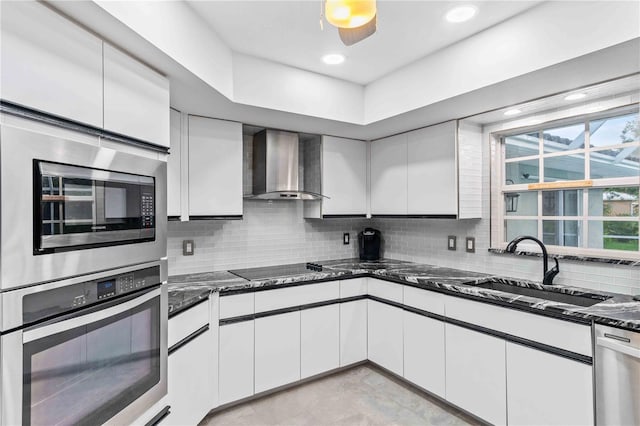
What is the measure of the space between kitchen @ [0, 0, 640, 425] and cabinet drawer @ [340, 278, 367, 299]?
0.6 inches

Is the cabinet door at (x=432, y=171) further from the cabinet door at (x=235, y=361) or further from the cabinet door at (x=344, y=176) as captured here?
the cabinet door at (x=235, y=361)

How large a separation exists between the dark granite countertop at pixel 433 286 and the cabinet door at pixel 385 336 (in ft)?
0.95

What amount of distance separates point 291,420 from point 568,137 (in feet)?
9.34

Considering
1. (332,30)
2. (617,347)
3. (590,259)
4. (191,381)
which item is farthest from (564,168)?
(191,381)

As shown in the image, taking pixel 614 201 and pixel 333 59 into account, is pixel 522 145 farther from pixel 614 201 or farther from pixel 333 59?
pixel 333 59

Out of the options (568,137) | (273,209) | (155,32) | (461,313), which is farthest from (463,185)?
(155,32)

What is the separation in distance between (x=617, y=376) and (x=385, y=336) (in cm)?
161

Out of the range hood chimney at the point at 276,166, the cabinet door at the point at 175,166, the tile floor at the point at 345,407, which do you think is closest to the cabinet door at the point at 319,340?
the tile floor at the point at 345,407

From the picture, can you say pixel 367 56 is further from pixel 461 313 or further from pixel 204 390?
pixel 204 390

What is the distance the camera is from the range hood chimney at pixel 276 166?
10.3 feet

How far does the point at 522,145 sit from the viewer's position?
289cm

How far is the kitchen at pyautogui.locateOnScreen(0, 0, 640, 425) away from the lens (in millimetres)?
1239

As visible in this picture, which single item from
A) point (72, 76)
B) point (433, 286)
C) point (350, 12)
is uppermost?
point (350, 12)

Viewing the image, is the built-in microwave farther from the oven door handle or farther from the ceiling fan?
the ceiling fan
